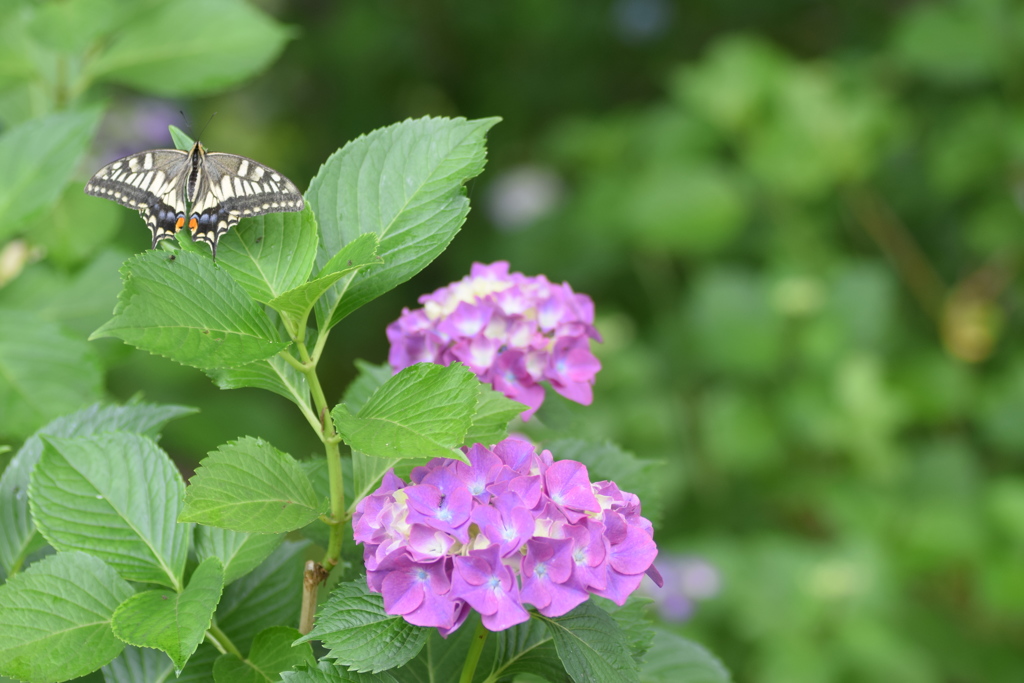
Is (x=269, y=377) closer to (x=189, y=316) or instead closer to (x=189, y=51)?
(x=189, y=316)

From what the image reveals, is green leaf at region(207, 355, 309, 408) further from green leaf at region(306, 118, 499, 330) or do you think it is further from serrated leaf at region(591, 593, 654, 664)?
serrated leaf at region(591, 593, 654, 664)

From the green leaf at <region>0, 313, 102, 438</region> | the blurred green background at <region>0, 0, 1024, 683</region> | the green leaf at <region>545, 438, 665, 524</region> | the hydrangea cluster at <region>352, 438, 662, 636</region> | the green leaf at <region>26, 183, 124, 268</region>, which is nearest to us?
the hydrangea cluster at <region>352, 438, 662, 636</region>

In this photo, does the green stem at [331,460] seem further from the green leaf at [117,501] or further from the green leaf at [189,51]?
the green leaf at [189,51]

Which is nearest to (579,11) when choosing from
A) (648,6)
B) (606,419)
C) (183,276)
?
(648,6)

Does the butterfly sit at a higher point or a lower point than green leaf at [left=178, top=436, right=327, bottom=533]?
higher

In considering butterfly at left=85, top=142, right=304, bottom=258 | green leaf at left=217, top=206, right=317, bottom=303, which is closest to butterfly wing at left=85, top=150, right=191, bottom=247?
butterfly at left=85, top=142, right=304, bottom=258

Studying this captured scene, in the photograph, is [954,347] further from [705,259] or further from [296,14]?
[296,14]
